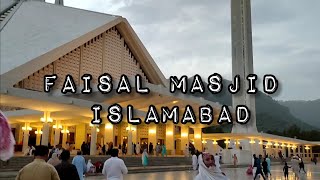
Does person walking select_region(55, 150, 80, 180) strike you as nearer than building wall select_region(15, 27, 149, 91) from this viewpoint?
Yes

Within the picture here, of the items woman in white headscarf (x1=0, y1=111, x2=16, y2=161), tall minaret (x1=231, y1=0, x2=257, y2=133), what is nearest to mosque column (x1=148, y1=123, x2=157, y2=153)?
tall minaret (x1=231, y1=0, x2=257, y2=133)

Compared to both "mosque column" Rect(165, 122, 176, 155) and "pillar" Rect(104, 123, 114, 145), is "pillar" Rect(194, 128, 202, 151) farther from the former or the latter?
"pillar" Rect(104, 123, 114, 145)

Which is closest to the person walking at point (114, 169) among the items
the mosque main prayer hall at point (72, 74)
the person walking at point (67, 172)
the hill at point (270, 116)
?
the person walking at point (67, 172)

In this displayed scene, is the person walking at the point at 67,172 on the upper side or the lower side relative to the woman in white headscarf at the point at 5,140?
lower

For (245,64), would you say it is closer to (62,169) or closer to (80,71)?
(80,71)

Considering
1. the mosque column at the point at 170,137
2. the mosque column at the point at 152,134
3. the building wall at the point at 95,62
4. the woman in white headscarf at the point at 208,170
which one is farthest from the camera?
the mosque column at the point at 170,137

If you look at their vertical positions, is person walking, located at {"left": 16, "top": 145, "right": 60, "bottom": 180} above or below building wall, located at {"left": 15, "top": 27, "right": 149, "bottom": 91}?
below

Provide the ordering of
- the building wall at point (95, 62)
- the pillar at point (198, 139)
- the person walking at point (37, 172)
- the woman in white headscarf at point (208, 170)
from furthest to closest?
the pillar at point (198, 139), the building wall at point (95, 62), the woman in white headscarf at point (208, 170), the person walking at point (37, 172)

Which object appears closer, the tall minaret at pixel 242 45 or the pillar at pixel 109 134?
the pillar at pixel 109 134

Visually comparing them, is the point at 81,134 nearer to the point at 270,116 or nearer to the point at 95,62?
the point at 95,62

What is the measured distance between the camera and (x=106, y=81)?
2061 cm

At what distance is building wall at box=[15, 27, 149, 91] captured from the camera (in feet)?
76.1

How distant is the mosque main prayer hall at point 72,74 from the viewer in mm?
18766

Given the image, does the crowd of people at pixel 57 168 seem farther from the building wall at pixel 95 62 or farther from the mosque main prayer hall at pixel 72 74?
the building wall at pixel 95 62
